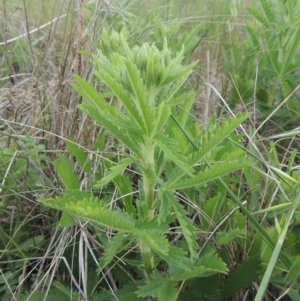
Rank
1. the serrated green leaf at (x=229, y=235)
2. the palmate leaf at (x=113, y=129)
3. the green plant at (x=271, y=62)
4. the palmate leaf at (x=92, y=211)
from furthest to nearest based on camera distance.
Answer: the green plant at (x=271, y=62) < the serrated green leaf at (x=229, y=235) < the palmate leaf at (x=113, y=129) < the palmate leaf at (x=92, y=211)

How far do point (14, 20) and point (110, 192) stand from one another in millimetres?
1500

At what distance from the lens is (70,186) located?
105cm

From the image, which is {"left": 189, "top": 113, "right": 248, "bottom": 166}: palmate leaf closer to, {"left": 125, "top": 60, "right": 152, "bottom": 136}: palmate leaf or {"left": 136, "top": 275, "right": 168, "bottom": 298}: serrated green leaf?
{"left": 125, "top": 60, "right": 152, "bottom": 136}: palmate leaf

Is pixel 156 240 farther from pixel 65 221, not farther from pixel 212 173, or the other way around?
pixel 65 221

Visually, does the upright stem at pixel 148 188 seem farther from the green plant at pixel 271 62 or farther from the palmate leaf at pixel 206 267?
the green plant at pixel 271 62

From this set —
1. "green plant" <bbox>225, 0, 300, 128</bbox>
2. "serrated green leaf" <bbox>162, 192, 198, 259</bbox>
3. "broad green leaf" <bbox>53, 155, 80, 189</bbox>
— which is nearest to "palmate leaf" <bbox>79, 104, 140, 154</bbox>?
"serrated green leaf" <bbox>162, 192, 198, 259</bbox>

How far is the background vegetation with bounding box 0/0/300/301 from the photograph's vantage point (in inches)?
32.7

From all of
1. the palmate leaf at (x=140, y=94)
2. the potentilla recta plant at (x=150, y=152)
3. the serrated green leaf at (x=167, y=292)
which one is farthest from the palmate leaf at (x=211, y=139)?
the serrated green leaf at (x=167, y=292)

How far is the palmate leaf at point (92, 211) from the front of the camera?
73 cm

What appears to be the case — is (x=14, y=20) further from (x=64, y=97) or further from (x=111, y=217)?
(x=111, y=217)

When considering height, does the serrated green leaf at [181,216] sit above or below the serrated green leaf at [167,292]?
above

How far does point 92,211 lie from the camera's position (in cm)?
75

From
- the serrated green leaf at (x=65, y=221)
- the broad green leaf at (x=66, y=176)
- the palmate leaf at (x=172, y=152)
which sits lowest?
the serrated green leaf at (x=65, y=221)

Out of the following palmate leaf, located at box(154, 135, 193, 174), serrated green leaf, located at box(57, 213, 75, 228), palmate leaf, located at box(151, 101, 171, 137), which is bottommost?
serrated green leaf, located at box(57, 213, 75, 228)
